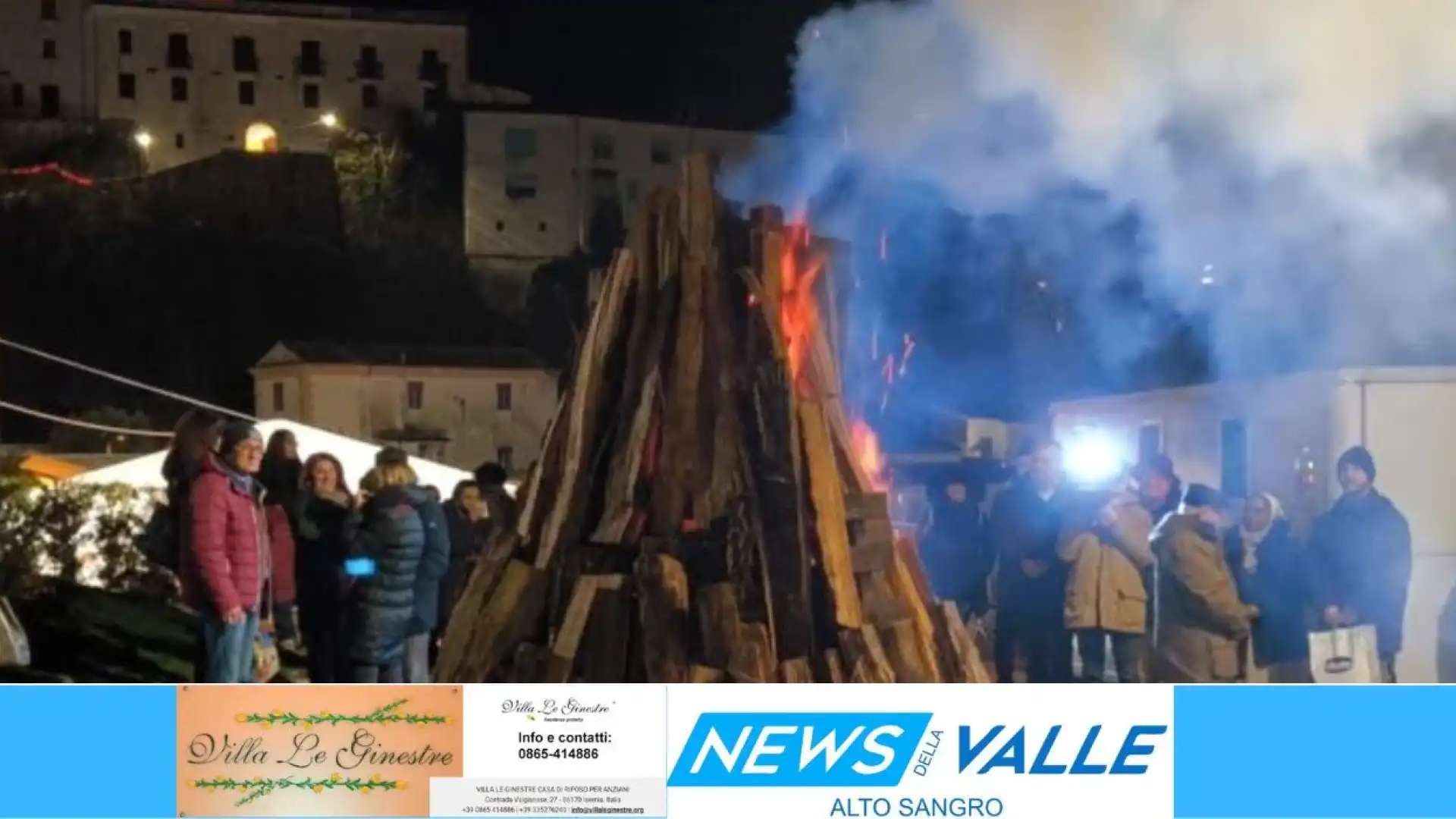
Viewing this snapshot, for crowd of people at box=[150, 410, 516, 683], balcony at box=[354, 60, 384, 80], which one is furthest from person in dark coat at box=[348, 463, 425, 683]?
balcony at box=[354, 60, 384, 80]

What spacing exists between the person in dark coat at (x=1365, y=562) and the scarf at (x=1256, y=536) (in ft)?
0.32

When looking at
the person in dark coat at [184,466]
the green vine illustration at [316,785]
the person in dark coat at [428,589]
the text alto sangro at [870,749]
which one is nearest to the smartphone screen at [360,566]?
the person in dark coat at [428,589]

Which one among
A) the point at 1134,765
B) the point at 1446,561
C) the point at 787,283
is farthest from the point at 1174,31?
the point at 1134,765

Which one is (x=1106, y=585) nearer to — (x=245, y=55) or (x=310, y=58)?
(x=310, y=58)

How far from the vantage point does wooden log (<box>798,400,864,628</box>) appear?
2.97 metres

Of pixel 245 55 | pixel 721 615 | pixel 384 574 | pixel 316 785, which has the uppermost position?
pixel 245 55

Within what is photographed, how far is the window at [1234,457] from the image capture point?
9.68 feet

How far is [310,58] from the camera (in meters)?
2.97

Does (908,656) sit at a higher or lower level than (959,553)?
lower

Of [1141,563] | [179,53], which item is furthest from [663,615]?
[179,53]

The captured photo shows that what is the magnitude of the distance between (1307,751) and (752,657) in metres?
1.28

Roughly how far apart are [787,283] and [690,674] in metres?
0.92

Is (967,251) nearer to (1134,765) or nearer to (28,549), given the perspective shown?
(1134,765)

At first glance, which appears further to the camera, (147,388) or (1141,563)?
(1141,563)
